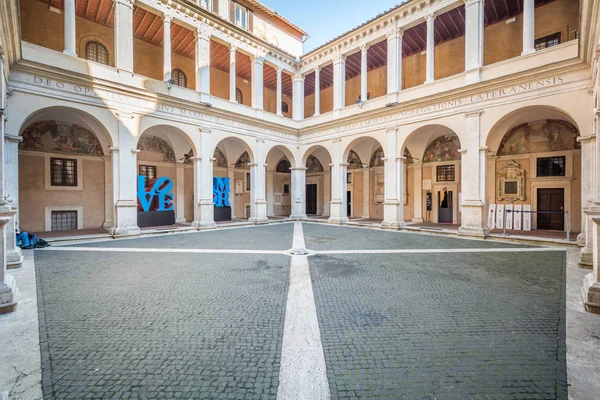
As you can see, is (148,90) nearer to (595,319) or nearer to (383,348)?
(383,348)

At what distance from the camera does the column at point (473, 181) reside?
38.1ft

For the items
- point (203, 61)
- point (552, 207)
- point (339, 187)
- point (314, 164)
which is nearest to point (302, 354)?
point (339, 187)

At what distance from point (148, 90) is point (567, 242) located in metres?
17.0

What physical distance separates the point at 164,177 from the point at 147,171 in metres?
1.23

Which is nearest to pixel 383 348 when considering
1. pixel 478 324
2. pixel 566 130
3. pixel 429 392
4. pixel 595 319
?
pixel 429 392

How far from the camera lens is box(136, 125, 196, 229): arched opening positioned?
47.2ft

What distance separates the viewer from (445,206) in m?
16.3

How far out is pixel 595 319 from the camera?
3.91 meters

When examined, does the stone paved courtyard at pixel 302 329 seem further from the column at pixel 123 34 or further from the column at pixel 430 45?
the column at pixel 430 45

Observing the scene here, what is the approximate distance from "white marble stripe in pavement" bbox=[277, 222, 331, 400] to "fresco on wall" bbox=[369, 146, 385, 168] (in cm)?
1551

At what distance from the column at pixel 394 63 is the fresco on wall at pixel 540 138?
18.7 ft

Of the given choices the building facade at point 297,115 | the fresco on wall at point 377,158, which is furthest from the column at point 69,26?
the fresco on wall at point 377,158

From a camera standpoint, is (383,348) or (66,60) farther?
(66,60)

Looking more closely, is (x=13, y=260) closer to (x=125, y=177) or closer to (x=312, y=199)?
(x=125, y=177)
